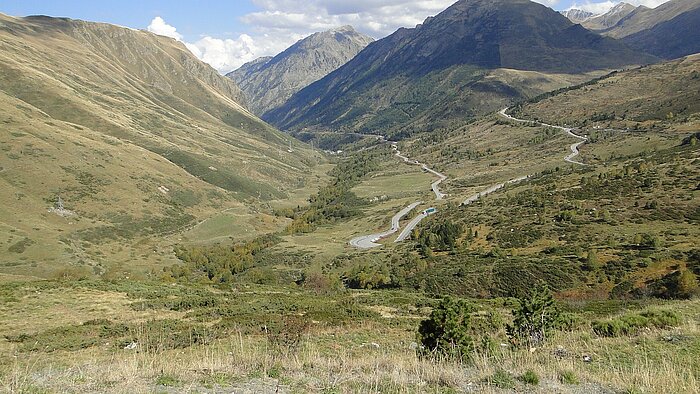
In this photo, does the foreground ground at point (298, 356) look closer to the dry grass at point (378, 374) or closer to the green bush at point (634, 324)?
the dry grass at point (378, 374)

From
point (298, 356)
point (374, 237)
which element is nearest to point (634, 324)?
point (298, 356)

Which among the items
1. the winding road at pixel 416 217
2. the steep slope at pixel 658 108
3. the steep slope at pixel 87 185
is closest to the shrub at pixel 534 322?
the winding road at pixel 416 217

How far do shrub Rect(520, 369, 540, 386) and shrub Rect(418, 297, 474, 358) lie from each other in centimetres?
408

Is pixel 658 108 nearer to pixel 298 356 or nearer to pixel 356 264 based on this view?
pixel 356 264

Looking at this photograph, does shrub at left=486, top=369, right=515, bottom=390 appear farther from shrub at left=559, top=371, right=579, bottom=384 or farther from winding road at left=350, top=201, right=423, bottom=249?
winding road at left=350, top=201, right=423, bottom=249

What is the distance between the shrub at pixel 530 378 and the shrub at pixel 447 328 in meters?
4.08

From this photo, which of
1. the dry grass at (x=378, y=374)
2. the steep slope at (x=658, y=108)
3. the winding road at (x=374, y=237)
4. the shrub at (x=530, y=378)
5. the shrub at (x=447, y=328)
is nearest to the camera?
the dry grass at (x=378, y=374)

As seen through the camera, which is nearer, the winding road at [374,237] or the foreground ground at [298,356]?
the foreground ground at [298,356]

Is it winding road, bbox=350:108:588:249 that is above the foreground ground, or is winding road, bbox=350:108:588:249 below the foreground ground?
above

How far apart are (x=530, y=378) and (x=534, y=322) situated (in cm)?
811

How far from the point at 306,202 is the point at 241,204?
31829 mm

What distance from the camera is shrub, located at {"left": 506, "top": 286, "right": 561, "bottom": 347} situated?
15.3m

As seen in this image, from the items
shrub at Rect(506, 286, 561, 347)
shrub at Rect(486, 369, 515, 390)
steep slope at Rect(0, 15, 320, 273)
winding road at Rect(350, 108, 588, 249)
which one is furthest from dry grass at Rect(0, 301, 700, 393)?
steep slope at Rect(0, 15, 320, 273)

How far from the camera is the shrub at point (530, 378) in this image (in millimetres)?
9383
